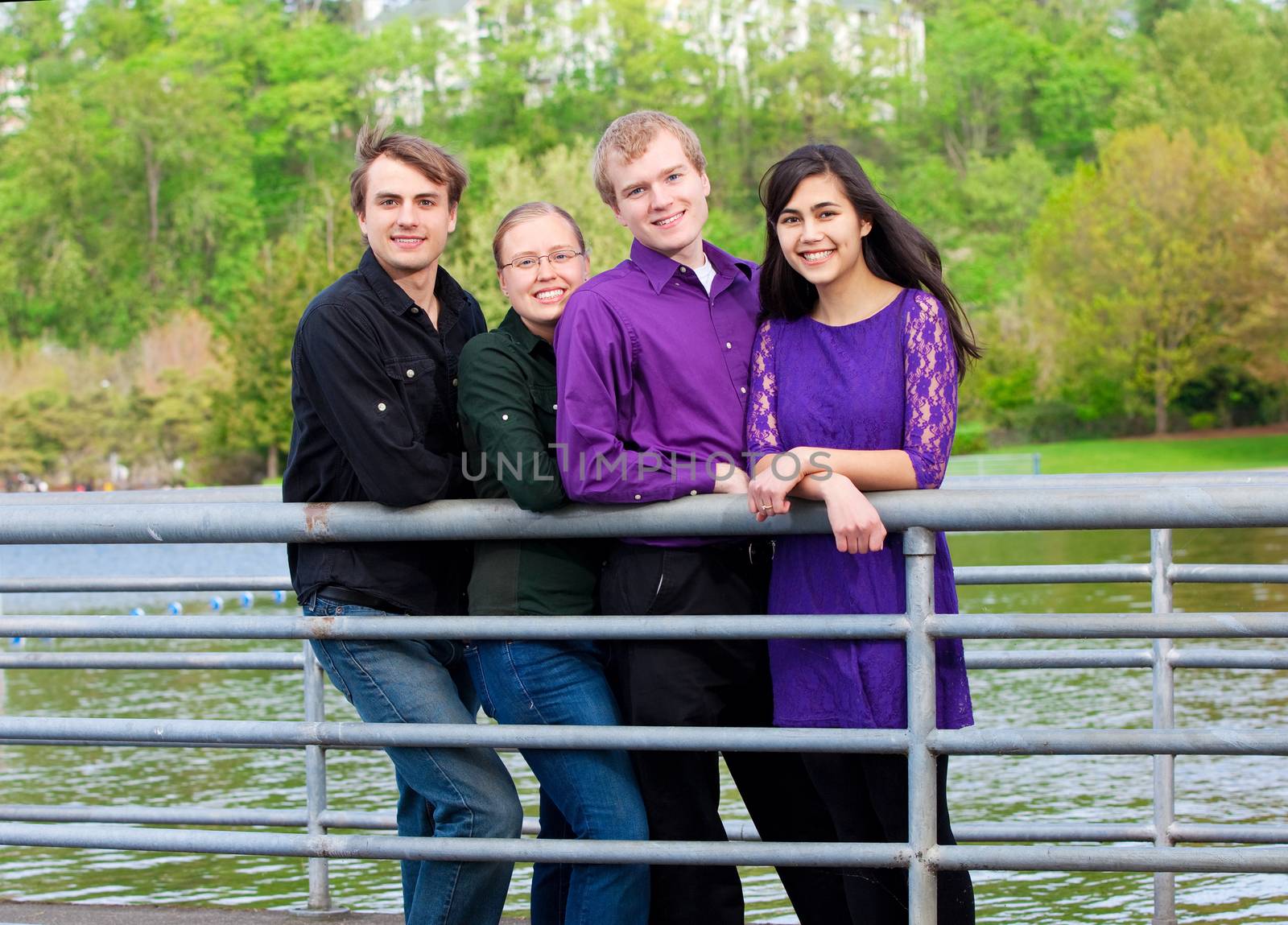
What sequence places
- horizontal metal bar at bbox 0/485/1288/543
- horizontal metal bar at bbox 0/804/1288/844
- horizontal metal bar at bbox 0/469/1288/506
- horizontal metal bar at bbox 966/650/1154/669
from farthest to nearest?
horizontal metal bar at bbox 0/469/1288/506, horizontal metal bar at bbox 966/650/1154/669, horizontal metal bar at bbox 0/804/1288/844, horizontal metal bar at bbox 0/485/1288/543

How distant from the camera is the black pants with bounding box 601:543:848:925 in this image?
125 inches

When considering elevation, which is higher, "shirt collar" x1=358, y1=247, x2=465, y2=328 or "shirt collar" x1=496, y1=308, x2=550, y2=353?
"shirt collar" x1=358, y1=247, x2=465, y2=328

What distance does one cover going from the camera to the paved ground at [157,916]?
406cm

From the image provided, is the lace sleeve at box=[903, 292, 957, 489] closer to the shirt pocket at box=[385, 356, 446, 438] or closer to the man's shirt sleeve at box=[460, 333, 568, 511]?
the man's shirt sleeve at box=[460, 333, 568, 511]

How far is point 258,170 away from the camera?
9281 cm

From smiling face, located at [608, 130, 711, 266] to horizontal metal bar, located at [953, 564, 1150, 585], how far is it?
1345mm

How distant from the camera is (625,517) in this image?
297cm

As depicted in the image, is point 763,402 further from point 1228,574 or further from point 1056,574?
point 1228,574

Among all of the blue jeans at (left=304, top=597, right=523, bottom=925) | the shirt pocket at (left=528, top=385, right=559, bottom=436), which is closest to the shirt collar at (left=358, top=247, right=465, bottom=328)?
the shirt pocket at (left=528, top=385, right=559, bottom=436)

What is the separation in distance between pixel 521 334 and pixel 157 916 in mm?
1973

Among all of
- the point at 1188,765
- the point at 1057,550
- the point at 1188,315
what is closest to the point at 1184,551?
the point at 1057,550

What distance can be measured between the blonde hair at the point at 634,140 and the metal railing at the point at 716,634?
0.88 meters

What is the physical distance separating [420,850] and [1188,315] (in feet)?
184

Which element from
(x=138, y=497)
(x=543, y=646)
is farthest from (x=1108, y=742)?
(x=138, y=497)
